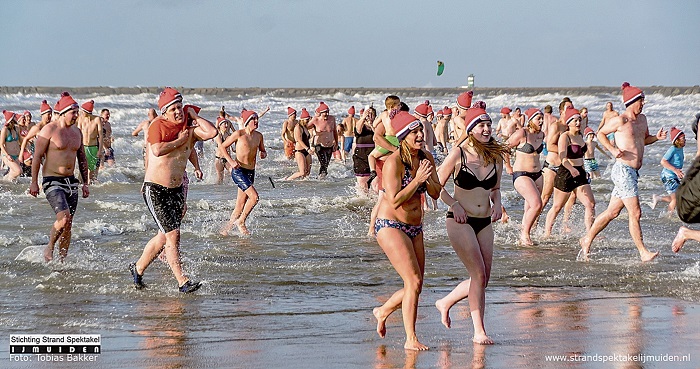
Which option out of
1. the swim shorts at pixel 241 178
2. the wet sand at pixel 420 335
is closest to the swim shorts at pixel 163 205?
the wet sand at pixel 420 335

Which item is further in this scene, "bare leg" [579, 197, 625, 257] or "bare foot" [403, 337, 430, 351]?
"bare leg" [579, 197, 625, 257]

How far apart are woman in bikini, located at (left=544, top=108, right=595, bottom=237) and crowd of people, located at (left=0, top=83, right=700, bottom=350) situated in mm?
14

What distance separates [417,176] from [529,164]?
5861 mm

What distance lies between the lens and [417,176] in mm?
6262

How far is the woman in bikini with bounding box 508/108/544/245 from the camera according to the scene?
11719mm

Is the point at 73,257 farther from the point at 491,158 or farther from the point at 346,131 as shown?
the point at 346,131

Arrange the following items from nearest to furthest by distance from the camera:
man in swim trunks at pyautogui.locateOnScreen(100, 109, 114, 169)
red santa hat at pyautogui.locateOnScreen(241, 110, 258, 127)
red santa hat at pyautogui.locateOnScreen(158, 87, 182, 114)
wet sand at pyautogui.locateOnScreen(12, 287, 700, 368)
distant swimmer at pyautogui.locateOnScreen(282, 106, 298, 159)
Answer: wet sand at pyautogui.locateOnScreen(12, 287, 700, 368)
red santa hat at pyautogui.locateOnScreen(158, 87, 182, 114)
red santa hat at pyautogui.locateOnScreen(241, 110, 258, 127)
man in swim trunks at pyautogui.locateOnScreen(100, 109, 114, 169)
distant swimmer at pyautogui.locateOnScreen(282, 106, 298, 159)

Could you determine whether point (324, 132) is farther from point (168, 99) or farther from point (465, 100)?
point (168, 99)

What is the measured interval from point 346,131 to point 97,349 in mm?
19445

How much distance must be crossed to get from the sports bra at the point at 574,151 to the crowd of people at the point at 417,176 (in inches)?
0.6

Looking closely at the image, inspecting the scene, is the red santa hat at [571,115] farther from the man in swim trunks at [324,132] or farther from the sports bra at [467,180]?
the man in swim trunks at [324,132]

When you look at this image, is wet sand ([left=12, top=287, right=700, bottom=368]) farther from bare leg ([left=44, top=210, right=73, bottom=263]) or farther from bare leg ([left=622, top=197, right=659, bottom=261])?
bare leg ([left=44, top=210, right=73, bottom=263])

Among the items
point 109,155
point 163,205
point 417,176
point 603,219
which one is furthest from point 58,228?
point 109,155

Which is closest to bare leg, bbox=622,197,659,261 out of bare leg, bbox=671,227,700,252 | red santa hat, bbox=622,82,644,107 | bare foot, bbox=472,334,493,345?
bare leg, bbox=671,227,700,252
